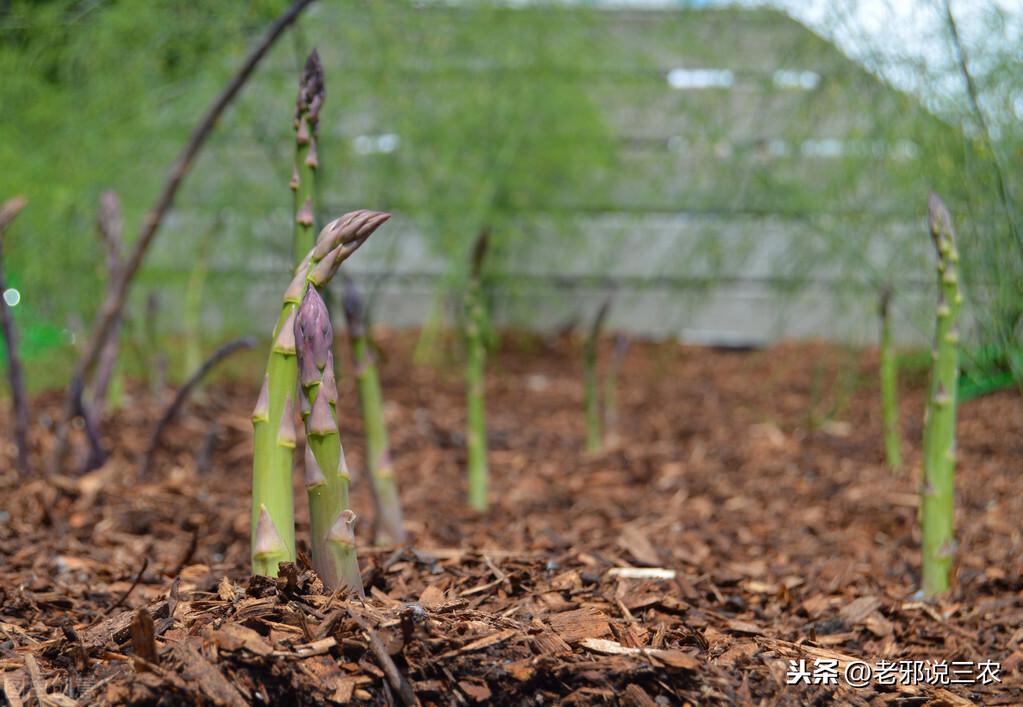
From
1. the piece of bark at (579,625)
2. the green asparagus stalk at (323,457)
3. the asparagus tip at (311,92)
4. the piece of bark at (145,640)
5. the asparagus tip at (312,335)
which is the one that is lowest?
the piece of bark at (579,625)

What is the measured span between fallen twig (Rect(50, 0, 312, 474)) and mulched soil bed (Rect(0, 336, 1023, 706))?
12 centimetres

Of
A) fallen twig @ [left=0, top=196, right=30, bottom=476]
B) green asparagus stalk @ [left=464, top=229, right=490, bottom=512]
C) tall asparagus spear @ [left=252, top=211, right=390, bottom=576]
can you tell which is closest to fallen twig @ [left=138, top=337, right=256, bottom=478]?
fallen twig @ [left=0, top=196, right=30, bottom=476]

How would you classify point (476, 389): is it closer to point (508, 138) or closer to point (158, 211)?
point (158, 211)

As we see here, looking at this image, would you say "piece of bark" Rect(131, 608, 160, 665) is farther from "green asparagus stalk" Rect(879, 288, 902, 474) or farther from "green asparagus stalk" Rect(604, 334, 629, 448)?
"green asparagus stalk" Rect(604, 334, 629, 448)

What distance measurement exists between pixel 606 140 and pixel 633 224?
38cm

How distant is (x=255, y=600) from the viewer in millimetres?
793

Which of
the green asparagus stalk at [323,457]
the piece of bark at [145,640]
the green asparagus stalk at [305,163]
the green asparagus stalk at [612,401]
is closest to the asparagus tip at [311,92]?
the green asparagus stalk at [305,163]

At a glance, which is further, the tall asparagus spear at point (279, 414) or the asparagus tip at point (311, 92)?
the asparagus tip at point (311, 92)

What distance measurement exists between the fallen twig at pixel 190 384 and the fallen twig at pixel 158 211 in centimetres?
15

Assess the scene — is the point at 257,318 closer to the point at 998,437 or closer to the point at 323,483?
the point at 998,437

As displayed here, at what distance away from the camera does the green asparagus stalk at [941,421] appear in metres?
1.18

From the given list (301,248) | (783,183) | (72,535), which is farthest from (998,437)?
(72,535)

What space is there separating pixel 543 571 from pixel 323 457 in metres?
0.34

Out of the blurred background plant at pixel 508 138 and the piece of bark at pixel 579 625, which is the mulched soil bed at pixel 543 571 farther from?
the blurred background plant at pixel 508 138
